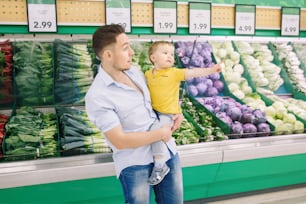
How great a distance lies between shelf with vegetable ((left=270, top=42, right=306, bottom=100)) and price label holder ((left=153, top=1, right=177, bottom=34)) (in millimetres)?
1254

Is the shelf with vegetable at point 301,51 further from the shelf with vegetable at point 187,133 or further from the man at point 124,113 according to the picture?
the man at point 124,113

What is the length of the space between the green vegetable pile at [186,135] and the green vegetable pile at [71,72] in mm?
895

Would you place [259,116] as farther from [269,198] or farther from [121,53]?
[121,53]

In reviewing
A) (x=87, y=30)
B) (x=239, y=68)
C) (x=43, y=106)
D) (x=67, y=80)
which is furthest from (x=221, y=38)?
(x=43, y=106)

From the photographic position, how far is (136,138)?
6.06 feet

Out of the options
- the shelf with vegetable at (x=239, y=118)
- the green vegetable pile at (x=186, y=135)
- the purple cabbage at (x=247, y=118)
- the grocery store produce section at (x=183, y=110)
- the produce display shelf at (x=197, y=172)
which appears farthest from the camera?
the purple cabbage at (x=247, y=118)

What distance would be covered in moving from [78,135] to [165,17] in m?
1.73

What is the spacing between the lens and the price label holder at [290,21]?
444cm

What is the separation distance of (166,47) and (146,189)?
87 centimetres

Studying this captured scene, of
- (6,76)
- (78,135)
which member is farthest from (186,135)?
(6,76)

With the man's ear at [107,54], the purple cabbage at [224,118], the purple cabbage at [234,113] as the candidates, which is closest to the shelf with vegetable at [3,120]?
the man's ear at [107,54]

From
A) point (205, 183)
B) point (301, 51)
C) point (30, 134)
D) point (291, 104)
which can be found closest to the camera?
point (30, 134)

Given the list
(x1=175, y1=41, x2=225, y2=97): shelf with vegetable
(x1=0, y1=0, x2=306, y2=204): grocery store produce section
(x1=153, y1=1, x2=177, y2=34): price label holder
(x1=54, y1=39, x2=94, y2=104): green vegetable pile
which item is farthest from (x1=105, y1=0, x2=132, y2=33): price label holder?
(x1=175, y1=41, x2=225, y2=97): shelf with vegetable

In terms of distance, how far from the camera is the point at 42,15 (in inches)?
135
